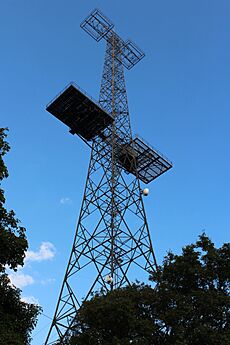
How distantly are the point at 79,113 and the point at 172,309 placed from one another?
14304mm

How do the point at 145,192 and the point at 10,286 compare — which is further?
the point at 145,192

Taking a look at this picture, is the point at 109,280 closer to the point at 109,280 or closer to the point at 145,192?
the point at 109,280

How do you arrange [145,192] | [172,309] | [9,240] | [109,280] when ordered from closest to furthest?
[9,240], [172,309], [109,280], [145,192]

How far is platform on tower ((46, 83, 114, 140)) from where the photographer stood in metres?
24.3

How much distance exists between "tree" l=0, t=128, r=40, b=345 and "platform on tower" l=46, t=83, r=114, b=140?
14.1 metres

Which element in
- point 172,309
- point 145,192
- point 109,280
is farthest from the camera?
point 145,192

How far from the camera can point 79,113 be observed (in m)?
25.2

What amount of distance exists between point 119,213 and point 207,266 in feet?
28.4

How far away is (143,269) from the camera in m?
21.0

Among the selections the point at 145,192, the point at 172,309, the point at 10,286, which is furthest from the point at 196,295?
the point at 145,192

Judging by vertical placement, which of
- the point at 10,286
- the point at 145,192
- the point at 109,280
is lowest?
the point at 10,286

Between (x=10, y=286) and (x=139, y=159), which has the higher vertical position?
(x=139, y=159)

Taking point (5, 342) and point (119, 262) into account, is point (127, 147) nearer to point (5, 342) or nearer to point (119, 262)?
point (119, 262)

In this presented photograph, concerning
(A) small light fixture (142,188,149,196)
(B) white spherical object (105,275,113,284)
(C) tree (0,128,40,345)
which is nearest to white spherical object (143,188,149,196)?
(A) small light fixture (142,188,149,196)
